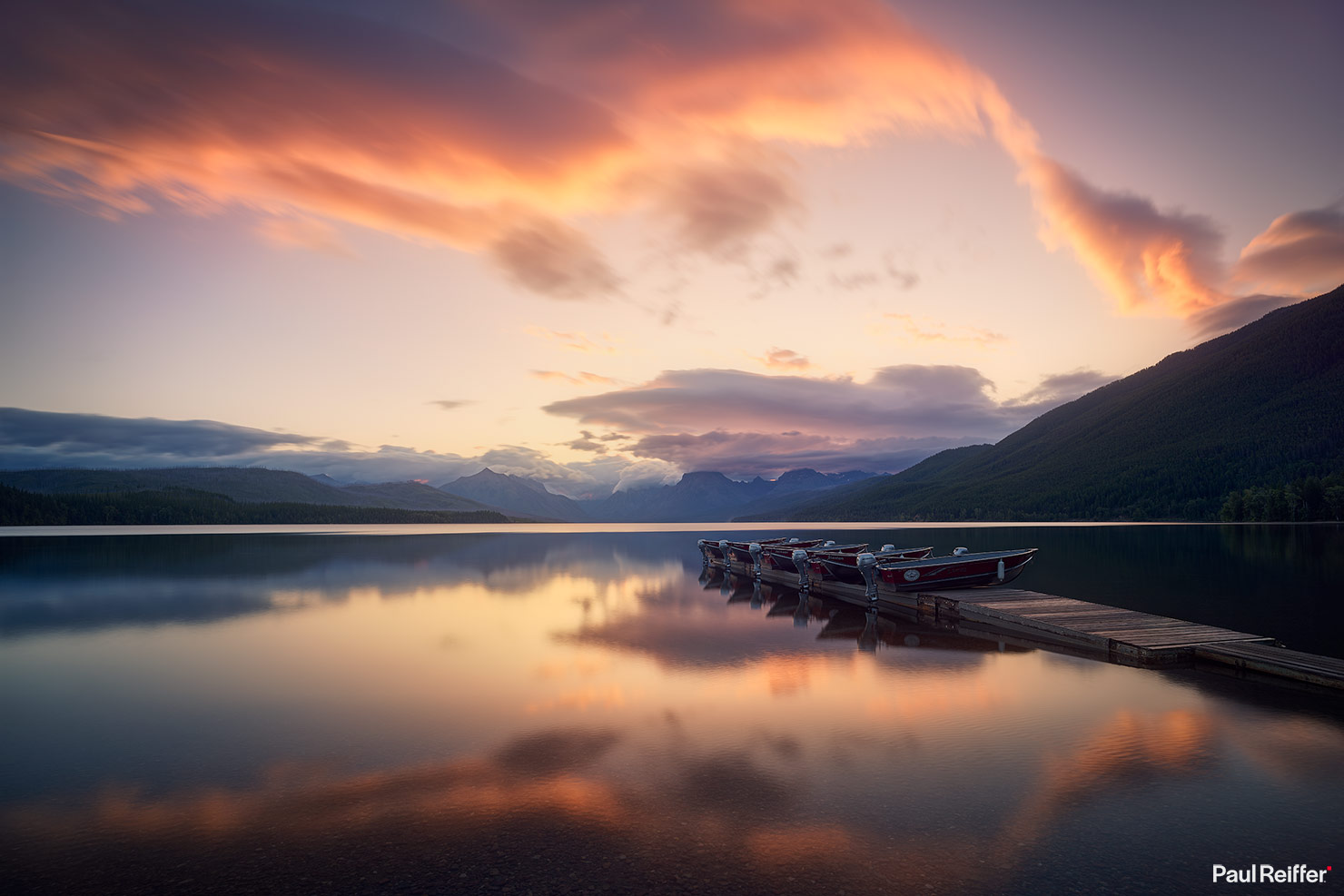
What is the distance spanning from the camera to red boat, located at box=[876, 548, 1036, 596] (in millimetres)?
34250

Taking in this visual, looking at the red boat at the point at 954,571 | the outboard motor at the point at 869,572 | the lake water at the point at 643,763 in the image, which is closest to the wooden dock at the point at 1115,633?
the red boat at the point at 954,571

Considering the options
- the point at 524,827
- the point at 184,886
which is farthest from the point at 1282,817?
the point at 184,886

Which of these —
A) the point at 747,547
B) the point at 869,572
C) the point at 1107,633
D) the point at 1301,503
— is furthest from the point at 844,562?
the point at 1301,503

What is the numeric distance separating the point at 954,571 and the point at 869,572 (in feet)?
13.6

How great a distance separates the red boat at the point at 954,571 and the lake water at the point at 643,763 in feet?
18.5

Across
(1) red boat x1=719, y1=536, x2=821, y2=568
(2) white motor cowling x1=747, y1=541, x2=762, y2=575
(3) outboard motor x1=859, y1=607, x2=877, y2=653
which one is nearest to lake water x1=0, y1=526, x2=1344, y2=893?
(3) outboard motor x1=859, y1=607, x2=877, y2=653

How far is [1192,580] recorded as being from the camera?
42.8 metres

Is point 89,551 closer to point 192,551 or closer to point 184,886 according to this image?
point 192,551

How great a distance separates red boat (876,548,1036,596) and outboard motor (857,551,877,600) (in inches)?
29.6

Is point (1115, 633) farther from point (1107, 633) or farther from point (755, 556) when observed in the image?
point (755, 556)

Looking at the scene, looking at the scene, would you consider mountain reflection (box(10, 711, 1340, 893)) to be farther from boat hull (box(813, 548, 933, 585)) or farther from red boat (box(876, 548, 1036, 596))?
boat hull (box(813, 548, 933, 585))

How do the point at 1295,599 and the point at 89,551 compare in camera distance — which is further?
the point at 89,551

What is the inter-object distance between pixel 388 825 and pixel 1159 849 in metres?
10.4

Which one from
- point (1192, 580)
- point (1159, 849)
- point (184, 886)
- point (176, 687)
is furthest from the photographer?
point (1192, 580)
